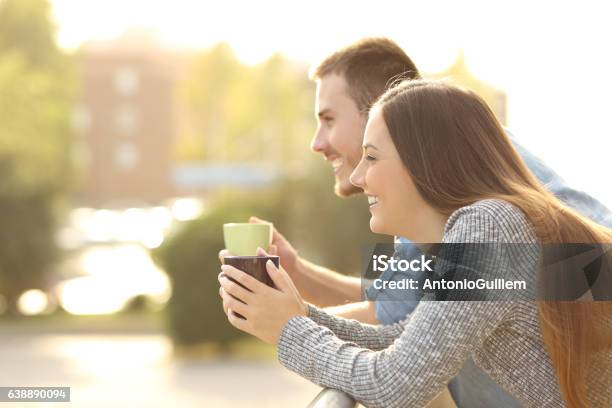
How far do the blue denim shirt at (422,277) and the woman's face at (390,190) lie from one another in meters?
0.24

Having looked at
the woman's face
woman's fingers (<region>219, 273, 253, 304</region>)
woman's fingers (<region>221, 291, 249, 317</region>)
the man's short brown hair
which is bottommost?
woman's fingers (<region>221, 291, 249, 317</region>)

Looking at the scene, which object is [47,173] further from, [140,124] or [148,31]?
[148,31]

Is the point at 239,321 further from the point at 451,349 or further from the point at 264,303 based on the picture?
the point at 451,349

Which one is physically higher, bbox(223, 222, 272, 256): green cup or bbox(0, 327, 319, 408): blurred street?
bbox(223, 222, 272, 256): green cup

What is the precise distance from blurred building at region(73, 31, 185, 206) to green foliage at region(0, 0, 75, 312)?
24958 mm

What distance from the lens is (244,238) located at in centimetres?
166

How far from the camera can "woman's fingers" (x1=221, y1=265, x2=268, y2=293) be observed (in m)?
1.49

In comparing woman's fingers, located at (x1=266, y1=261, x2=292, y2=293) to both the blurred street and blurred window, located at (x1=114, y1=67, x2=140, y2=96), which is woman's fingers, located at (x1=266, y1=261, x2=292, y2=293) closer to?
the blurred street

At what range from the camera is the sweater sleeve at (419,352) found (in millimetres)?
1357

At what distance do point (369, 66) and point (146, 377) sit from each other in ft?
29.9

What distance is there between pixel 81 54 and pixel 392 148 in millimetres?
24662

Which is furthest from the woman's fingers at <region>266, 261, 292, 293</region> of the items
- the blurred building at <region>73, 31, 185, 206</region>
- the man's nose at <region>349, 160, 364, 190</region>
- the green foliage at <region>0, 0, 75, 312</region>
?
the blurred building at <region>73, 31, 185, 206</region>

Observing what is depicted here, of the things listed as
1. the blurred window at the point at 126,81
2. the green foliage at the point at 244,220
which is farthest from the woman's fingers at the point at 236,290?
the blurred window at the point at 126,81

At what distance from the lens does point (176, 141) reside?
50531mm
